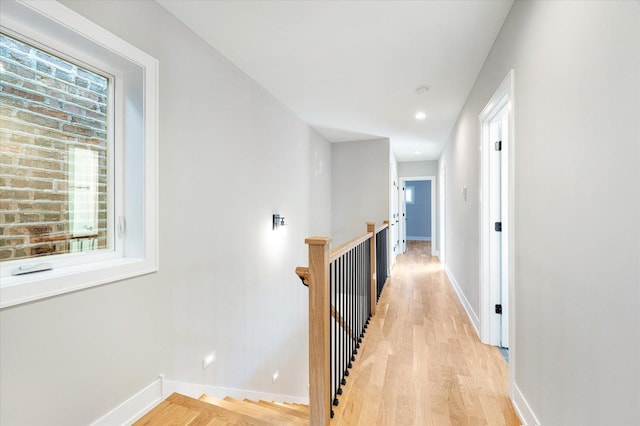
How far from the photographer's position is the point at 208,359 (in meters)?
2.26

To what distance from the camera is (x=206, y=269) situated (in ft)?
7.41

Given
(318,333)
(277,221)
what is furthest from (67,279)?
(277,221)

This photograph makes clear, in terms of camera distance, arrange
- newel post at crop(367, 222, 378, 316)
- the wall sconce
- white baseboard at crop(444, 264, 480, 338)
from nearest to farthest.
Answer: white baseboard at crop(444, 264, 480, 338) < newel post at crop(367, 222, 378, 316) < the wall sconce

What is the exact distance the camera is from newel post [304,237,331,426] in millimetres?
1495

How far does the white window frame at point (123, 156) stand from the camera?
138 cm

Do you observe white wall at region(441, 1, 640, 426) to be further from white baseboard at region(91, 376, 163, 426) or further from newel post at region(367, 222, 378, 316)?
white baseboard at region(91, 376, 163, 426)

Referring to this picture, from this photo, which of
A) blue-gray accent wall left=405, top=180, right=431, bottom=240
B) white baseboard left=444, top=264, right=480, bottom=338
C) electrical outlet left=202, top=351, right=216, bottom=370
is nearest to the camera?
electrical outlet left=202, top=351, right=216, bottom=370

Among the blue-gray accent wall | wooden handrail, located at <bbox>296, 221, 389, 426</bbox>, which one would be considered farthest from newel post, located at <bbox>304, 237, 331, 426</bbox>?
the blue-gray accent wall

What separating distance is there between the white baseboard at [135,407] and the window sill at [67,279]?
694 mm

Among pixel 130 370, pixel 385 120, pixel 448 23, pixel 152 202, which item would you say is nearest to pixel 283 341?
pixel 130 370

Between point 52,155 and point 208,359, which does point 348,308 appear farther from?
point 52,155

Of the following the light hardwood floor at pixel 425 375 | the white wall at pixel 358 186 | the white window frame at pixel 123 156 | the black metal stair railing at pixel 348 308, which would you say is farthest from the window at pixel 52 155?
the white wall at pixel 358 186

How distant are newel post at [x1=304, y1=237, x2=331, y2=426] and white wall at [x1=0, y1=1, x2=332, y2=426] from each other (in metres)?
1.03

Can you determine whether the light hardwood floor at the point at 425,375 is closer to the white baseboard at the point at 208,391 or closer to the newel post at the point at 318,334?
the newel post at the point at 318,334
